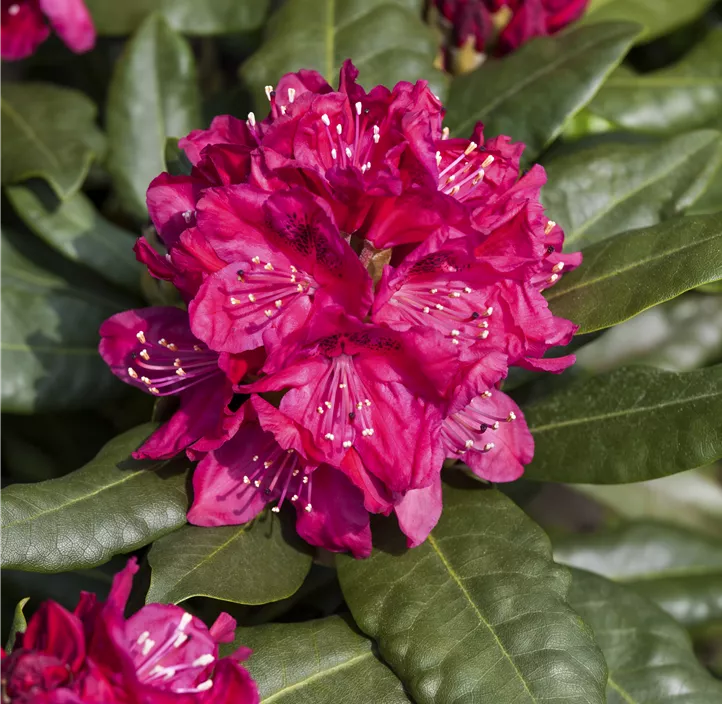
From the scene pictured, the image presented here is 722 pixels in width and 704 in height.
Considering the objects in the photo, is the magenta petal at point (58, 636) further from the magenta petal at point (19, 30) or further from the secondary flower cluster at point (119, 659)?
the magenta petal at point (19, 30)

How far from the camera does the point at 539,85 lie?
4.49 feet

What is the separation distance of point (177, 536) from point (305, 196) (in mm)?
429

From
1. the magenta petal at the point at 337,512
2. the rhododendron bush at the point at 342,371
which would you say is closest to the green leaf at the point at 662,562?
the rhododendron bush at the point at 342,371

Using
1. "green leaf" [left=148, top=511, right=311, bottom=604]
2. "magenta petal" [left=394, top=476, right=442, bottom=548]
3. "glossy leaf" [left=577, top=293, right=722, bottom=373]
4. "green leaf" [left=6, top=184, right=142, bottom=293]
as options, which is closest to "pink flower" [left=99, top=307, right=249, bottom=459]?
"green leaf" [left=148, top=511, right=311, bottom=604]

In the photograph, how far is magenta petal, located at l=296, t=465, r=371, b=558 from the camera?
1060mm

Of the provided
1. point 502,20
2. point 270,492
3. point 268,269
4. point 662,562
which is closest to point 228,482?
point 270,492

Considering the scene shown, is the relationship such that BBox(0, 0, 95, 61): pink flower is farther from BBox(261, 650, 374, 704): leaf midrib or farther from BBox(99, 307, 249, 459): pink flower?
BBox(261, 650, 374, 704): leaf midrib

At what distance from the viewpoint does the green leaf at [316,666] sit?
1023 millimetres

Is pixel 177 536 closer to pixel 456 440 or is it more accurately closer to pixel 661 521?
pixel 456 440

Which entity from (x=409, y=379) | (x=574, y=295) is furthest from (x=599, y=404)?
(x=409, y=379)

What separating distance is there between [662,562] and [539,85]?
39.2 inches

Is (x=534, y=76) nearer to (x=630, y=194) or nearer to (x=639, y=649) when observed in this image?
(x=630, y=194)

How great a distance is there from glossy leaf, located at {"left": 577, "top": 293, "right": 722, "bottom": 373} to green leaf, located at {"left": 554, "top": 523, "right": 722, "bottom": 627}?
357mm

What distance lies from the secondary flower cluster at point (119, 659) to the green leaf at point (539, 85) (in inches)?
32.1
